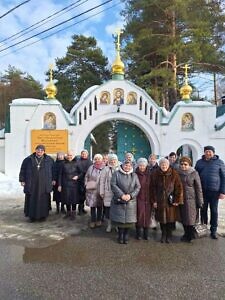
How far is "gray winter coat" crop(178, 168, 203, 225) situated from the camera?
20.0 feet

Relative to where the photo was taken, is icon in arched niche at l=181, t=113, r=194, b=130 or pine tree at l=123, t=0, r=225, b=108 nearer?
icon in arched niche at l=181, t=113, r=194, b=130

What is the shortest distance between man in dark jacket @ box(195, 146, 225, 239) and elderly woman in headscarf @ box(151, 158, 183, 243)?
0.69 meters

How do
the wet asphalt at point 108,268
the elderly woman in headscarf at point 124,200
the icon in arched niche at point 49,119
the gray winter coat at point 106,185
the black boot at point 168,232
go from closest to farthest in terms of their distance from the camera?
the wet asphalt at point 108,268
the elderly woman in headscarf at point 124,200
the black boot at point 168,232
the gray winter coat at point 106,185
the icon in arched niche at point 49,119

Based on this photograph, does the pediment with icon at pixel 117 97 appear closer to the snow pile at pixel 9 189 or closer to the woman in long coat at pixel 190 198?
the snow pile at pixel 9 189

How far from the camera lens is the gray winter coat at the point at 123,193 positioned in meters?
6.02

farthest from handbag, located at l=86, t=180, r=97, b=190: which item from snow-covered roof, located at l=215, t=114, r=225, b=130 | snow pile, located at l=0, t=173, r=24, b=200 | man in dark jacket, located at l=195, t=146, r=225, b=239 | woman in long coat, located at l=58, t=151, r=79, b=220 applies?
snow-covered roof, located at l=215, t=114, r=225, b=130

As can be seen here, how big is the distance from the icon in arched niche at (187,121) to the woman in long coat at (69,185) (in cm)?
1098

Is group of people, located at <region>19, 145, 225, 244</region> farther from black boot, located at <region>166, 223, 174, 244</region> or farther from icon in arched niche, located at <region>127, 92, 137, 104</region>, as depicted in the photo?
icon in arched niche, located at <region>127, 92, 137, 104</region>

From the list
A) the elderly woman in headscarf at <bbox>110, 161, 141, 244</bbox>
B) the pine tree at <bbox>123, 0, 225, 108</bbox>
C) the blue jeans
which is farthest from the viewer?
the pine tree at <bbox>123, 0, 225, 108</bbox>

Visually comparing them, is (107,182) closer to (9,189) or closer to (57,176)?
(57,176)

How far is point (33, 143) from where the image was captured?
1756 centimetres

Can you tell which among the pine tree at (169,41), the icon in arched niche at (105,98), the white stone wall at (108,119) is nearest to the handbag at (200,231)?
the white stone wall at (108,119)

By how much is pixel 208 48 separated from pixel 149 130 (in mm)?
10981

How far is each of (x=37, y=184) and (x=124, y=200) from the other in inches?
89.8
